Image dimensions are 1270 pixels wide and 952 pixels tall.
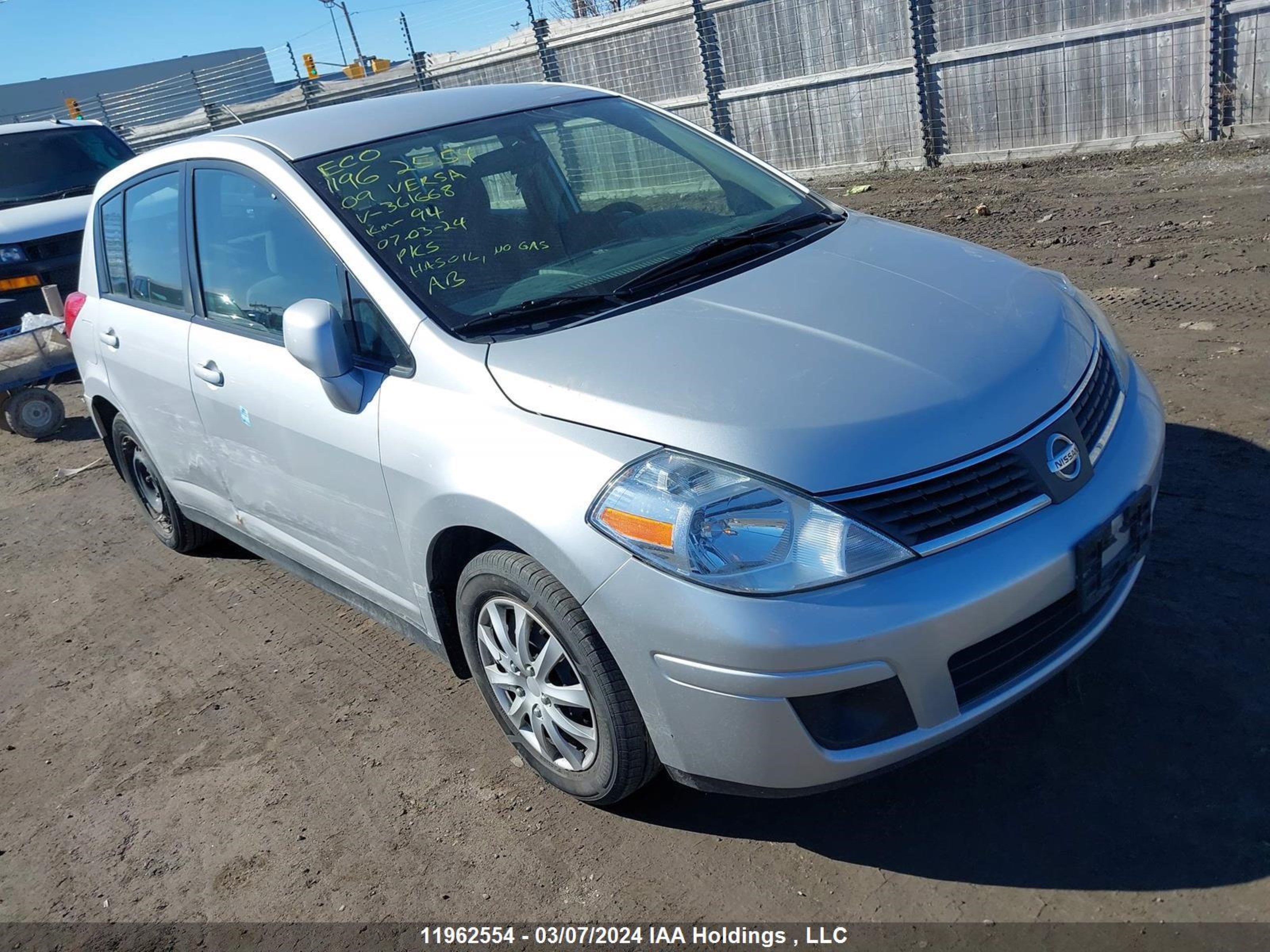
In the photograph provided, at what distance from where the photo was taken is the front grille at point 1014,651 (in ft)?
7.88

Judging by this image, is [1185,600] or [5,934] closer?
[5,934]

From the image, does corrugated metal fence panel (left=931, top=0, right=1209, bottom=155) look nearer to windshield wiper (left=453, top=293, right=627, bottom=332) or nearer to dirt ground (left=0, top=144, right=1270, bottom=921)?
dirt ground (left=0, top=144, right=1270, bottom=921)

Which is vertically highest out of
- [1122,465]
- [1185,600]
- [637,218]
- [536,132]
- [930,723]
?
[536,132]

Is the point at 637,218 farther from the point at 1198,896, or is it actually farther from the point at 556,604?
the point at 1198,896

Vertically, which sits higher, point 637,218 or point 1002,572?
point 637,218

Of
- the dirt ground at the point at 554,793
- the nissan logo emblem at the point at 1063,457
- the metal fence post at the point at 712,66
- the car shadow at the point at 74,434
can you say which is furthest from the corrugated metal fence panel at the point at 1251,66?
the car shadow at the point at 74,434

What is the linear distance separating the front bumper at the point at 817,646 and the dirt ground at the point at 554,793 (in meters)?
0.39

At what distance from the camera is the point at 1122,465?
2.71 m

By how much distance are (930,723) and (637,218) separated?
200 cm

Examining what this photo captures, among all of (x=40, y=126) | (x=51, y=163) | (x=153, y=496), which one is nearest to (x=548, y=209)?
(x=153, y=496)

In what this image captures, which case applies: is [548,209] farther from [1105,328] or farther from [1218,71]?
[1218,71]

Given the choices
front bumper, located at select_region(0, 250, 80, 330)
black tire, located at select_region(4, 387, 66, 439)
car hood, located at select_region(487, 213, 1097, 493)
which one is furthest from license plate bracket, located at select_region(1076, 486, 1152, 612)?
front bumper, located at select_region(0, 250, 80, 330)

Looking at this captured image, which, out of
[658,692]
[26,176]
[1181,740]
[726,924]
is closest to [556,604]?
[658,692]

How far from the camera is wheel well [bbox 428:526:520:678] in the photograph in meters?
2.93
